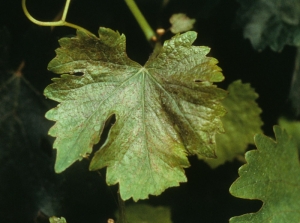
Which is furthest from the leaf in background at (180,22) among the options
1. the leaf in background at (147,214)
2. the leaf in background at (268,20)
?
the leaf in background at (147,214)

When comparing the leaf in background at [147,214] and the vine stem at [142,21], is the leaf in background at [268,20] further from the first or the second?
the leaf in background at [147,214]

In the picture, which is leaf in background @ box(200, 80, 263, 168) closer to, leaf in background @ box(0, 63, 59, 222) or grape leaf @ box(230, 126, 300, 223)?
grape leaf @ box(230, 126, 300, 223)

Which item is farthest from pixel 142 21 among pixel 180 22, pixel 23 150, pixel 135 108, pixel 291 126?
pixel 291 126

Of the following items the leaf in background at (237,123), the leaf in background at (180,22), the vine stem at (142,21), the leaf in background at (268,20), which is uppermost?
the vine stem at (142,21)

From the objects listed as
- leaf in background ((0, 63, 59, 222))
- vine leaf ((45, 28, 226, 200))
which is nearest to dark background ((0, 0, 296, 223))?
leaf in background ((0, 63, 59, 222))

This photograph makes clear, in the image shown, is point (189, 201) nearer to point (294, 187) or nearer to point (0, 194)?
point (294, 187)

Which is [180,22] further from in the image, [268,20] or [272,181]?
[272,181]
